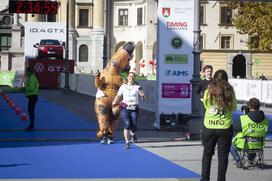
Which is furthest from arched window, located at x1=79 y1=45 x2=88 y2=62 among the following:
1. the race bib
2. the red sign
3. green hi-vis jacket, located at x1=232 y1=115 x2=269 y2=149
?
green hi-vis jacket, located at x1=232 y1=115 x2=269 y2=149

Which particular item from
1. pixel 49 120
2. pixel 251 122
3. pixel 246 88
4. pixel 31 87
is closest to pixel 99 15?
pixel 246 88

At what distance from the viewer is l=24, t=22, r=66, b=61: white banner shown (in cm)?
6262

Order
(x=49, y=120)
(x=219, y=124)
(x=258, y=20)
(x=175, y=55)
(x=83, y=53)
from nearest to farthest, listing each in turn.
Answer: (x=219, y=124) < (x=175, y=55) < (x=49, y=120) < (x=258, y=20) < (x=83, y=53)

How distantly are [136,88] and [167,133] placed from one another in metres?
3.62

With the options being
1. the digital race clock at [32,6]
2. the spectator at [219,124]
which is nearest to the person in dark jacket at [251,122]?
the spectator at [219,124]

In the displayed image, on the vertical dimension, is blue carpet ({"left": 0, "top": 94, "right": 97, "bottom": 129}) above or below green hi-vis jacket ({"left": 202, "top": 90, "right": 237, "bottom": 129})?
below

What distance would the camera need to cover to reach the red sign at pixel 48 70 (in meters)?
58.1

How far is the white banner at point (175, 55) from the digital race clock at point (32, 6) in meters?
14.8

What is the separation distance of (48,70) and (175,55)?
1473 inches

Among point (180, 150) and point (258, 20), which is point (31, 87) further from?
point (258, 20)

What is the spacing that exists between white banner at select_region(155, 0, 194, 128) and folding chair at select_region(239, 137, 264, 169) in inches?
303

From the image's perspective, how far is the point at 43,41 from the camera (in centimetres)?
6250

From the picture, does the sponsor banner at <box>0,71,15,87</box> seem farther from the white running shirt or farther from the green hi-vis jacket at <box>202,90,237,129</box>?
the green hi-vis jacket at <box>202,90,237,129</box>

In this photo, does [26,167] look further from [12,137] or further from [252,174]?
[12,137]
